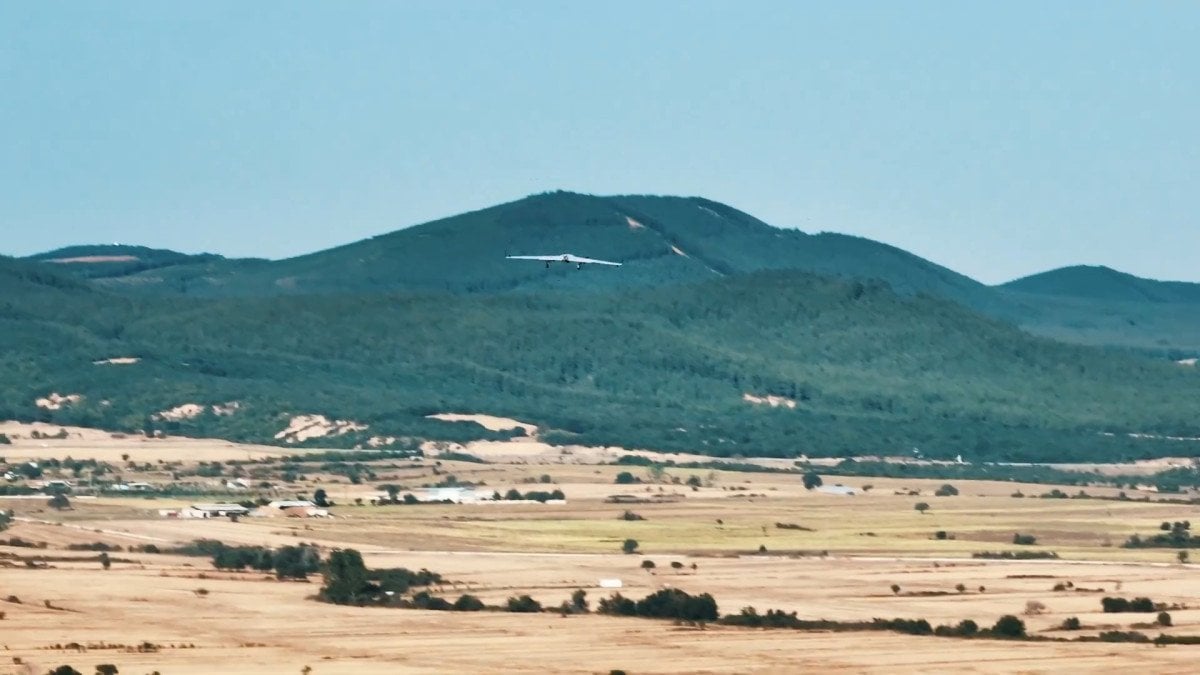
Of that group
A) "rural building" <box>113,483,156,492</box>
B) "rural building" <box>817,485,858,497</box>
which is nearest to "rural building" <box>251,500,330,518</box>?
"rural building" <box>113,483,156,492</box>

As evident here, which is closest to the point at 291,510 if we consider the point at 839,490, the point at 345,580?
the point at 839,490

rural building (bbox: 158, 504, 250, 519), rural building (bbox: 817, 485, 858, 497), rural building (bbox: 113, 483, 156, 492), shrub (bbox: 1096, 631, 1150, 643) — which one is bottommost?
shrub (bbox: 1096, 631, 1150, 643)

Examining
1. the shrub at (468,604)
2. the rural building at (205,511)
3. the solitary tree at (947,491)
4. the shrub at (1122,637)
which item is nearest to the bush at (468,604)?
the shrub at (468,604)

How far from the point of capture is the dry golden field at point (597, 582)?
311 ft

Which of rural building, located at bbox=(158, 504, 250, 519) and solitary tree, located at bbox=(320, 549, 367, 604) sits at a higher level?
rural building, located at bbox=(158, 504, 250, 519)

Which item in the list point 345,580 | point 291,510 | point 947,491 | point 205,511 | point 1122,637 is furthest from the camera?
point 947,491

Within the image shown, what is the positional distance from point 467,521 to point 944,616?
163 ft

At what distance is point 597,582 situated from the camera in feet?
392

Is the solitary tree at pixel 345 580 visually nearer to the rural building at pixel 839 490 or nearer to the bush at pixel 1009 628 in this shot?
the bush at pixel 1009 628

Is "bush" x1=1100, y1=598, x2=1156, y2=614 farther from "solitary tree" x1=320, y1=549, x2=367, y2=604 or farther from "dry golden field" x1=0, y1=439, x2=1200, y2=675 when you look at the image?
"solitary tree" x1=320, y1=549, x2=367, y2=604

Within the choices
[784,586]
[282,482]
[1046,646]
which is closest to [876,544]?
[784,586]

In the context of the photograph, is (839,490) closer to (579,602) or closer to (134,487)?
(134,487)

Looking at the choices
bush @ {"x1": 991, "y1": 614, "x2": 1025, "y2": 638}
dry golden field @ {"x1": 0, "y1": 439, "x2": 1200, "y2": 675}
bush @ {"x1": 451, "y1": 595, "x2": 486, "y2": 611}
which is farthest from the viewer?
bush @ {"x1": 451, "y1": 595, "x2": 486, "y2": 611}

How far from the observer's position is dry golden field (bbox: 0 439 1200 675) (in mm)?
94688
